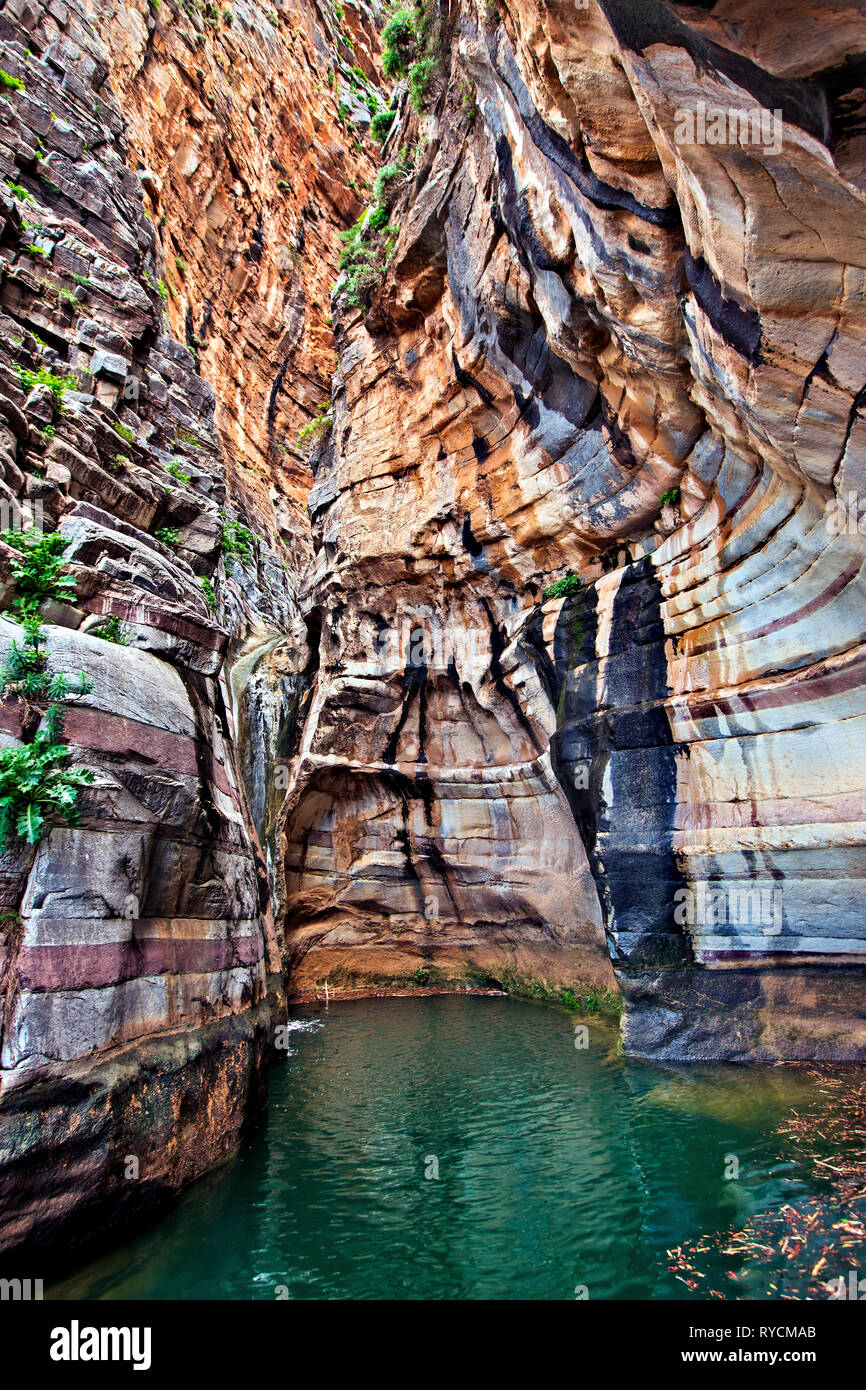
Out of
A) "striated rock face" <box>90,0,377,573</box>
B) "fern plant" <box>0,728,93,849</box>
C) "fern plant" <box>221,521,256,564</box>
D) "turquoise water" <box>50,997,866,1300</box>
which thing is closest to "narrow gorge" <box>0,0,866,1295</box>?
"fern plant" <box>0,728,93,849</box>

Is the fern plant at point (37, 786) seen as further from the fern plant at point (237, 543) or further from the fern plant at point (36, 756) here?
the fern plant at point (237, 543)

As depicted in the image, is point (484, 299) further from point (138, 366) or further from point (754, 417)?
point (754, 417)

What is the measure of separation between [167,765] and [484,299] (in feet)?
35.9

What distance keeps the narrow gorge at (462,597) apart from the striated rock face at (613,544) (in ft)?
0.19

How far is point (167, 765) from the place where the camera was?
7.40 meters

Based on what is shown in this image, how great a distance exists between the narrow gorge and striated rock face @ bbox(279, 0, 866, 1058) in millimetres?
59

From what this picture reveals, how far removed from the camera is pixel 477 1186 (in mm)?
6672

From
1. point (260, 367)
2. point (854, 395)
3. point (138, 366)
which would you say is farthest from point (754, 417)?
point (260, 367)

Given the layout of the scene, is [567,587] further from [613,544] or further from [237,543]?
A: [237,543]

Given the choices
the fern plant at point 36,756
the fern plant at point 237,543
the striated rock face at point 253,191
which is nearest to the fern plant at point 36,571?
the fern plant at point 36,756

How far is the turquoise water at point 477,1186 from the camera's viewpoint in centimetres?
514

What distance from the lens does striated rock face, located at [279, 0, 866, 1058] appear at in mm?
5477

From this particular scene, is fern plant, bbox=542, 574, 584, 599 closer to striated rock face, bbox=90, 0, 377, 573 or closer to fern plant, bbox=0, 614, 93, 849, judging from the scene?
fern plant, bbox=0, 614, 93, 849
